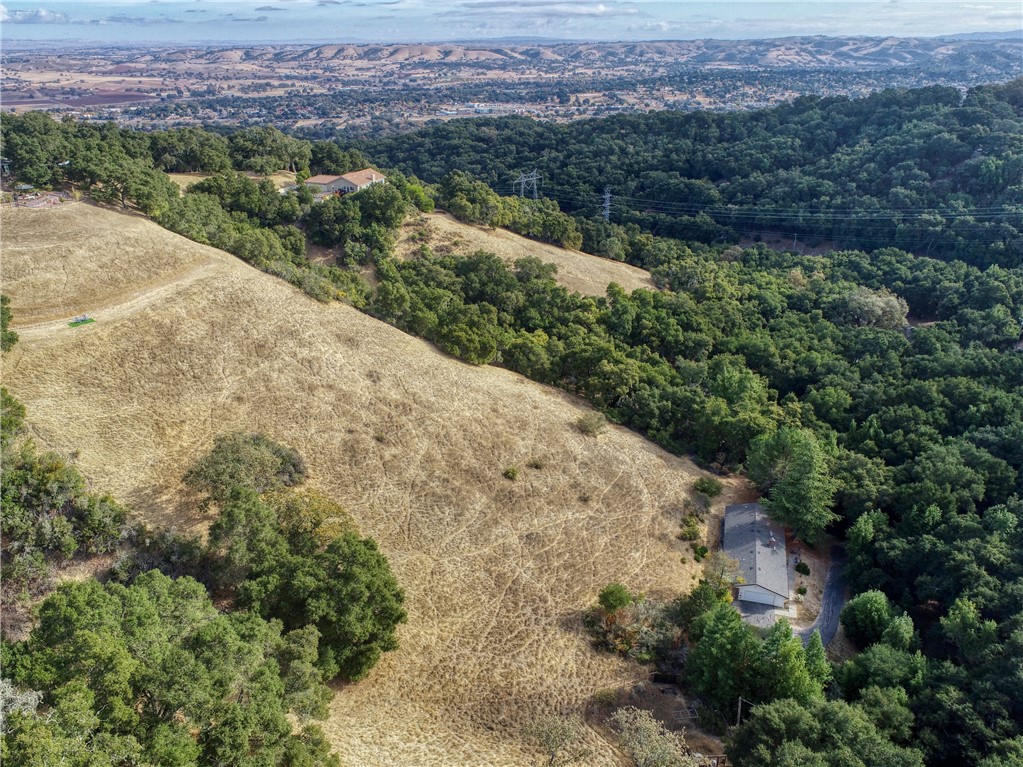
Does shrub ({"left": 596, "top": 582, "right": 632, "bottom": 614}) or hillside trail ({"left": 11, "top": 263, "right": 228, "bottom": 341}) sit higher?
hillside trail ({"left": 11, "top": 263, "right": 228, "bottom": 341})

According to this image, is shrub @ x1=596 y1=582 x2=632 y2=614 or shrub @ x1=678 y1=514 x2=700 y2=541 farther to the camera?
shrub @ x1=678 y1=514 x2=700 y2=541

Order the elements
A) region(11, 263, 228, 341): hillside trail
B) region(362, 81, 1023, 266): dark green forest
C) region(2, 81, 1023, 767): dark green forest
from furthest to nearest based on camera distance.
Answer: region(362, 81, 1023, 266): dark green forest → region(11, 263, 228, 341): hillside trail → region(2, 81, 1023, 767): dark green forest

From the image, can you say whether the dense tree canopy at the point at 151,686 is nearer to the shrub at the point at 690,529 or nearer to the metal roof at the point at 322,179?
the shrub at the point at 690,529

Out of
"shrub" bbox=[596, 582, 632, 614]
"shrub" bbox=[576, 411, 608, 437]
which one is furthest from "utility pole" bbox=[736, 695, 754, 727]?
"shrub" bbox=[576, 411, 608, 437]

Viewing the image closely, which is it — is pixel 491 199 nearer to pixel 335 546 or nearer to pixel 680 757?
pixel 335 546

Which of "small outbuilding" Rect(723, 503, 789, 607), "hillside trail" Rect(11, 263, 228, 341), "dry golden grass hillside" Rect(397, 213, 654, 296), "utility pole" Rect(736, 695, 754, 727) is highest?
"hillside trail" Rect(11, 263, 228, 341)

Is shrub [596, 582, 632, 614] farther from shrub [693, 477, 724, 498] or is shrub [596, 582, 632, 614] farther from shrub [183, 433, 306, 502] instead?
shrub [183, 433, 306, 502]

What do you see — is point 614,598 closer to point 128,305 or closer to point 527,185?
point 128,305

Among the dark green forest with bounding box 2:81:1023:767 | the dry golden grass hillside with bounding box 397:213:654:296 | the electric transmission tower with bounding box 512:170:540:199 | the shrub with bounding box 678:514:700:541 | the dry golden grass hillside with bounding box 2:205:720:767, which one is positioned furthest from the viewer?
the electric transmission tower with bounding box 512:170:540:199

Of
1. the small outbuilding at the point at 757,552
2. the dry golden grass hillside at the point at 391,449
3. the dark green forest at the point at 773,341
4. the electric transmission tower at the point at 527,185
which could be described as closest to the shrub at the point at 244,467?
the dark green forest at the point at 773,341
